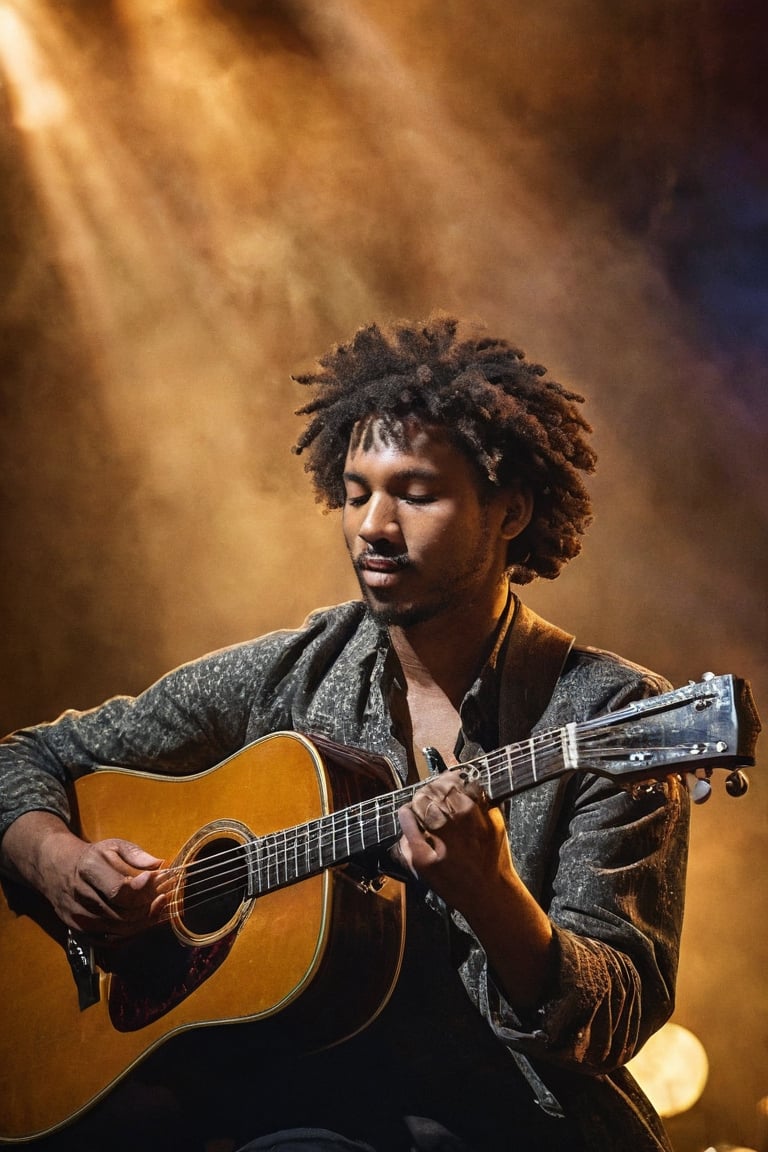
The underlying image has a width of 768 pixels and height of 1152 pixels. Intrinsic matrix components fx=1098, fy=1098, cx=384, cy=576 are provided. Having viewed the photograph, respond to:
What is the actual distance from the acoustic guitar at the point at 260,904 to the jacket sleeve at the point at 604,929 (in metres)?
0.17

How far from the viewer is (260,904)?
1812mm

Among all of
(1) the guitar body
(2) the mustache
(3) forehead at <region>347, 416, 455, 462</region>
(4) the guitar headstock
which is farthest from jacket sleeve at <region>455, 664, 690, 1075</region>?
(3) forehead at <region>347, 416, 455, 462</region>

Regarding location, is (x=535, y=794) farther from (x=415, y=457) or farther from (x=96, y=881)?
(x=96, y=881)

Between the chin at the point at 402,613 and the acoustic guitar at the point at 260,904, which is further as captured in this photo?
the chin at the point at 402,613

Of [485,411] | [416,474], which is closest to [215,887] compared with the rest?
[416,474]

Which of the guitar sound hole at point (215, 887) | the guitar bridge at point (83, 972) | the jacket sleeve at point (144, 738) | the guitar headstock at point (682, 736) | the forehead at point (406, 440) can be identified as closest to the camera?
the guitar headstock at point (682, 736)

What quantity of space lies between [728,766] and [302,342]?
71.4 inches

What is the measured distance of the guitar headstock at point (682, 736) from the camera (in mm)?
1439

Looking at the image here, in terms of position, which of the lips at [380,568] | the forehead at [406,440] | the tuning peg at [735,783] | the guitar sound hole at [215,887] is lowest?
the tuning peg at [735,783]

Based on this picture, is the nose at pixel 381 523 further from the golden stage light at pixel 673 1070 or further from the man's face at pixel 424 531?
the golden stage light at pixel 673 1070

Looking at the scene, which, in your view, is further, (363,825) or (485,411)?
(485,411)

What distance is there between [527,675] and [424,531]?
326 millimetres

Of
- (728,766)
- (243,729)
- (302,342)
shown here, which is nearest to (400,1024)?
(243,729)

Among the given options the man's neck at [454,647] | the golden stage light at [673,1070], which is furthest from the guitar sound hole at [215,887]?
the golden stage light at [673,1070]
